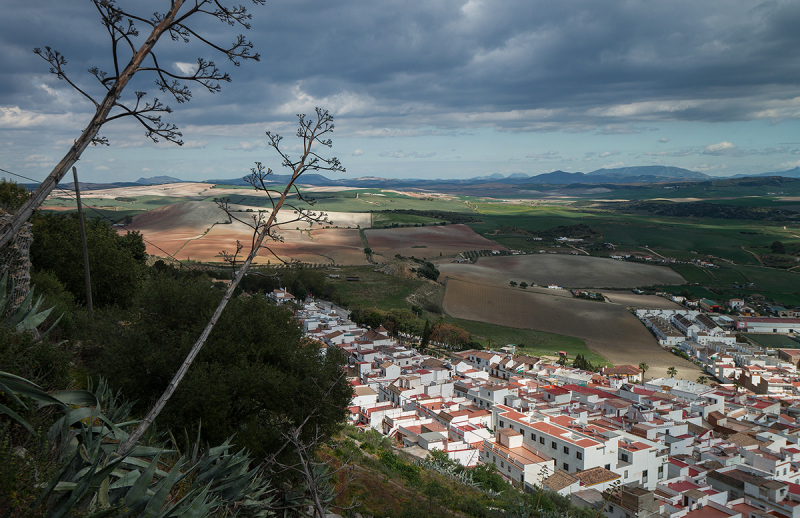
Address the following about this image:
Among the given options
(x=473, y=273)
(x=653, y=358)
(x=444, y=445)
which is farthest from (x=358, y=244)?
(x=444, y=445)

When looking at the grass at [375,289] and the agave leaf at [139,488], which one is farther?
the grass at [375,289]

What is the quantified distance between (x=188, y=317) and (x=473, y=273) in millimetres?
78114

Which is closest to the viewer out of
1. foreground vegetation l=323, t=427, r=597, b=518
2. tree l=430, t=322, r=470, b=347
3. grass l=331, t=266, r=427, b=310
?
foreground vegetation l=323, t=427, r=597, b=518

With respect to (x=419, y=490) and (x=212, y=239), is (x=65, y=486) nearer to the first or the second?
(x=419, y=490)

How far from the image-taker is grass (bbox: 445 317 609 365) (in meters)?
57.1

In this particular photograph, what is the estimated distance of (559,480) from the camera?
2386 cm

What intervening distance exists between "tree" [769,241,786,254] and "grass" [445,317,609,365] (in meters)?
82.7

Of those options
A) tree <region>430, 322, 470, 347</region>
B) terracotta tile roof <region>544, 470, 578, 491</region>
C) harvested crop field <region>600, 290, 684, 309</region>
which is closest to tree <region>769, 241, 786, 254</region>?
harvested crop field <region>600, 290, 684, 309</region>

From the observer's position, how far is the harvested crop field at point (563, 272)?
88.2 m

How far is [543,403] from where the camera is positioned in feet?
121

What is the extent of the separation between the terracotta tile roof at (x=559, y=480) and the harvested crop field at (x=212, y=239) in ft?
169

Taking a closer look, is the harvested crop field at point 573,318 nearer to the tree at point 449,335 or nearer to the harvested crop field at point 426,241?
the tree at point 449,335

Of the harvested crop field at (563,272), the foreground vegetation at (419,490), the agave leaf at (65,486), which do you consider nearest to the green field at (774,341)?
the harvested crop field at (563,272)

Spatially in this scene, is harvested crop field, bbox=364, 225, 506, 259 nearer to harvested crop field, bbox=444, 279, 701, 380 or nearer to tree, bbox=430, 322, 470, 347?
harvested crop field, bbox=444, 279, 701, 380
